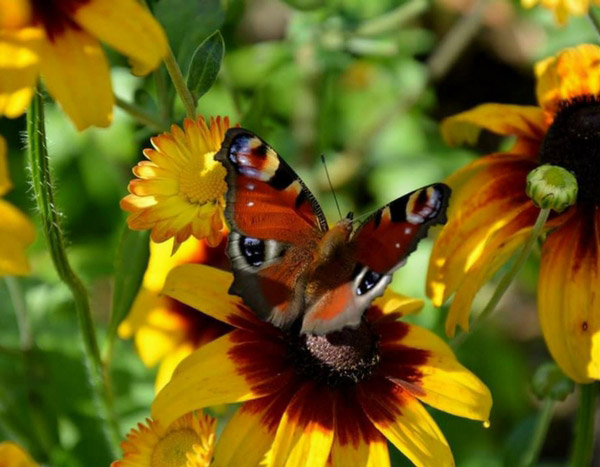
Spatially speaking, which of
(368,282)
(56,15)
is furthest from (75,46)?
(368,282)

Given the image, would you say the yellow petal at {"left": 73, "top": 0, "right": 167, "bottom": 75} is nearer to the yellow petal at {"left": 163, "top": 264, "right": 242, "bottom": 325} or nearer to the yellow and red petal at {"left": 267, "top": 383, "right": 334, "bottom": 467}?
the yellow petal at {"left": 163, "top": 264, "right": 242, "bottom": 325}

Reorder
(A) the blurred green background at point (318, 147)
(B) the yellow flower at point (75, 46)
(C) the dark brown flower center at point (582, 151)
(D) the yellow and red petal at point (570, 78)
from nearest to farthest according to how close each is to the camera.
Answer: (B) the yellow flower at point (75, 46)
(C) the dark brown flower center at point (582, 151)
(D) the yellow and red petal at point (570, 78)
(A) the blurred green background at point (318, 147)

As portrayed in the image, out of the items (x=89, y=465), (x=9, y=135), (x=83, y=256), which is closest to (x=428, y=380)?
(x=89, y=465)

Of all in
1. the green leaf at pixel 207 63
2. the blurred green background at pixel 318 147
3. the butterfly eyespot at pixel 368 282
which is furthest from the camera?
the blurred green background at pixel 318 147

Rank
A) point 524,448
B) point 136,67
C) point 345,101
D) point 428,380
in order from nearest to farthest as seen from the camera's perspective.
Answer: point 136,67 → point 428,380 → point 524,448 → point 345,101

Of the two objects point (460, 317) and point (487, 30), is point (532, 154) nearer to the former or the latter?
point (460, 317)

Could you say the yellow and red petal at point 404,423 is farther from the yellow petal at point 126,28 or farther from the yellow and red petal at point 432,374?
the yellow petal at point 126,28

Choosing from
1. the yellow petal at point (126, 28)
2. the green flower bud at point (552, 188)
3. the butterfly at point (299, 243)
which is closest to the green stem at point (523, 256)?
the green flower bud at point (552, 188)
